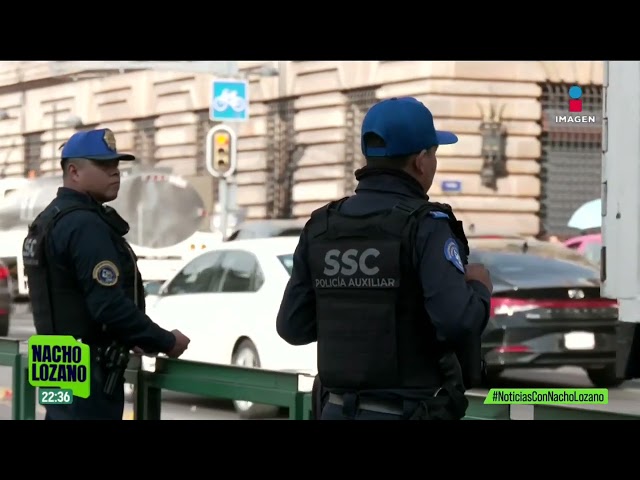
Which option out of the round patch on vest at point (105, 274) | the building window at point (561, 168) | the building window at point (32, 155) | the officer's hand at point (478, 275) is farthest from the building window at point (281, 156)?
the officer's hand at point (478, 275)

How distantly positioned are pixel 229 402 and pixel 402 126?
6.40 ft

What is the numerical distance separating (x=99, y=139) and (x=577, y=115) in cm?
906

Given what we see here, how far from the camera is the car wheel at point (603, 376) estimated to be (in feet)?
31.4

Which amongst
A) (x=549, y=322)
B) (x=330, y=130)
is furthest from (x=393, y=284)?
(x=330, y=130)

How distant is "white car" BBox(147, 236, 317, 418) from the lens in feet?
34.4

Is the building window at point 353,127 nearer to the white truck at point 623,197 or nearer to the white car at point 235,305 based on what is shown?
the white car at point 235,305

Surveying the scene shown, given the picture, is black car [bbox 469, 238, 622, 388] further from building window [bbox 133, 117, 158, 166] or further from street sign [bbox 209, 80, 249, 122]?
building window [bbox 133, 117, 158, 166]

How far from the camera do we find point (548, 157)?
23.4 metres

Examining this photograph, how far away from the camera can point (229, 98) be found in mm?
22625

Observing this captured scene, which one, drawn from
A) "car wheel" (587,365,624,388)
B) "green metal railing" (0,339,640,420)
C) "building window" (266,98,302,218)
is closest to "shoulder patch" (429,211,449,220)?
"green metal railing" (0,339,640,420)

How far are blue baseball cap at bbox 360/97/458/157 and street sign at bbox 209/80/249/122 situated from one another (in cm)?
1827
